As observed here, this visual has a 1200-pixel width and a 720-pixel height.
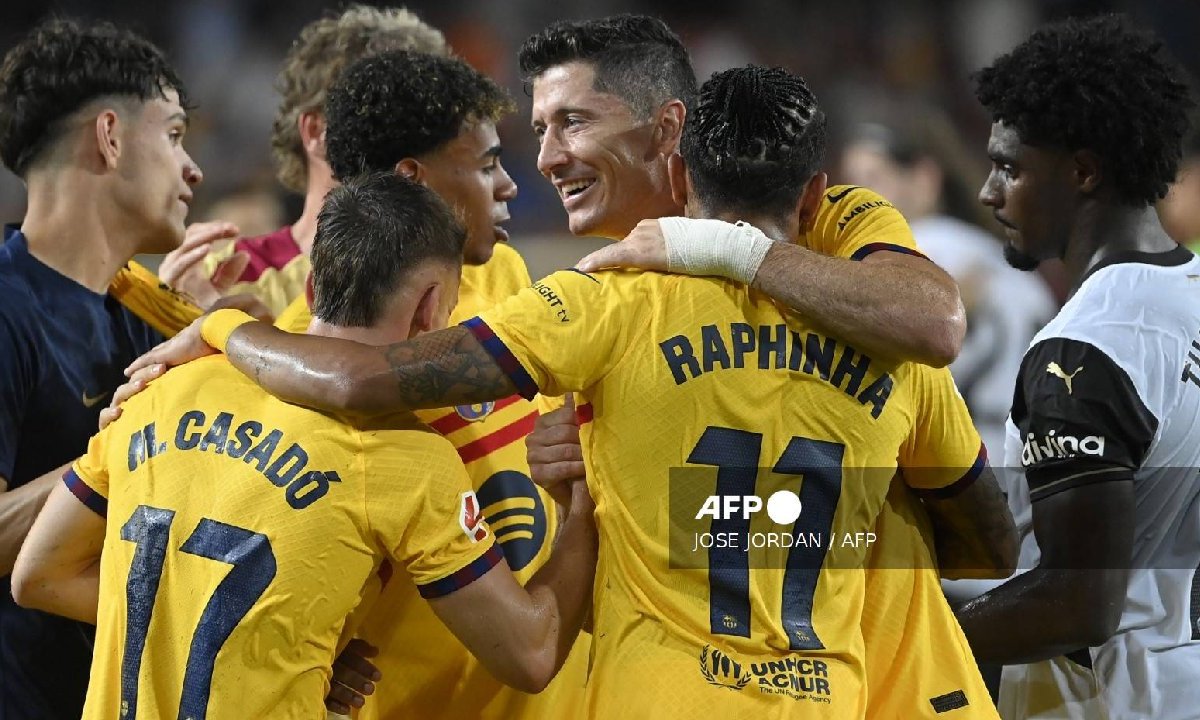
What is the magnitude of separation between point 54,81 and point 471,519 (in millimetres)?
2140

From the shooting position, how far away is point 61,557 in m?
3.13

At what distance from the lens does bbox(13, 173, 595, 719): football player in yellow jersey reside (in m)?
2.85

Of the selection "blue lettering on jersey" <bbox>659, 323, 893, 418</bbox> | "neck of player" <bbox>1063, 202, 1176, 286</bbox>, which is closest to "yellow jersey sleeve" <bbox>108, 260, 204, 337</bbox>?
"blue lettering on jersey" <bbox>659, 323, 893, 418</bbox>

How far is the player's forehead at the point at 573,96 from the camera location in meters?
4.15

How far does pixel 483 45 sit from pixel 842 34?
3306mm

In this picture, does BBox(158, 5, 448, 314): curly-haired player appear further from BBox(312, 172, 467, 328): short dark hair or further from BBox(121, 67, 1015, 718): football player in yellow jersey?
BBox(121, 67, 1015, 718): football player in yellow jersey

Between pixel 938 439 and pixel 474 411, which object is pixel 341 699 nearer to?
pixel 474 411

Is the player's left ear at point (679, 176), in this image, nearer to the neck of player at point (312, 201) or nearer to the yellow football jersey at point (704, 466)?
the yellow football jersey at point (704, 466)

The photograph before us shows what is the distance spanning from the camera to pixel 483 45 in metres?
12.0

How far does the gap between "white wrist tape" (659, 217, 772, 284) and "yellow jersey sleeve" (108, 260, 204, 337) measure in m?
1.96

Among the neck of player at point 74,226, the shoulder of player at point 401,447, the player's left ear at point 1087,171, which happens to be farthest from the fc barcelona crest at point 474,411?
the player's left ear at point 1087,171

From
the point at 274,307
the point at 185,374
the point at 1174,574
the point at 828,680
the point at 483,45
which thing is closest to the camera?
the point at 828,680

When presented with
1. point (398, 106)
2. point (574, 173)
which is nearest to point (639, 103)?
point (574, 173)

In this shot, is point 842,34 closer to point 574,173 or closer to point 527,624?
point 574,173
